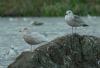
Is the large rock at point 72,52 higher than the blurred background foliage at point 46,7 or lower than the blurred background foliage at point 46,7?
higher

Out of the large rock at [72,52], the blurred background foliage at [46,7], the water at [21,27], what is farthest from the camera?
the blurred background foliage at [46,7]

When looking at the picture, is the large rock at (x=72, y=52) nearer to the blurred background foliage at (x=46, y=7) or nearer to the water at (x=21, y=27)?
the water at (x=21, y=27)

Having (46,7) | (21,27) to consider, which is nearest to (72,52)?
(21,27)

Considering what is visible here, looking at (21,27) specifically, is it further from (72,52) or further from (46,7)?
(72,52)

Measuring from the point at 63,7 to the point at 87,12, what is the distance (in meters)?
1.22

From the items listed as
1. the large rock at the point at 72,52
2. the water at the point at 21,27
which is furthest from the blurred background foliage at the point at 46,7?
the large rock at the point at 72,52

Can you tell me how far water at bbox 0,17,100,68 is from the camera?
46.2 feet

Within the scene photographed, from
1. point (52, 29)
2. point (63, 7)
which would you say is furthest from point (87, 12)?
point (52, 29)

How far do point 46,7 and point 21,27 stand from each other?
15.6 feet

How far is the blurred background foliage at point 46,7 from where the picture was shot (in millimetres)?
24094

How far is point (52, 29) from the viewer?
19.3 meters

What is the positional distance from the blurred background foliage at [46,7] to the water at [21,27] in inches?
24.2

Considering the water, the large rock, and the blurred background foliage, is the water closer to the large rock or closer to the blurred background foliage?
the blurred background foliage

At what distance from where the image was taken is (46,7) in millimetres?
24359
